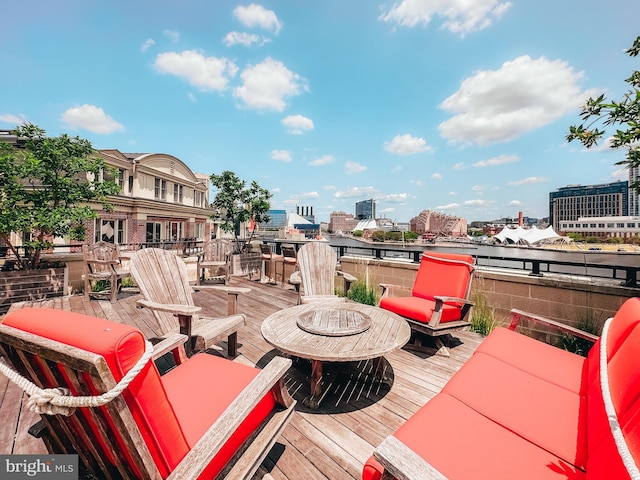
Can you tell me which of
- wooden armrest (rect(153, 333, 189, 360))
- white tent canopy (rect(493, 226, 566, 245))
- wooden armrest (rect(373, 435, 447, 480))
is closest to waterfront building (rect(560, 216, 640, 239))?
white tent canopy (rect(493, 226, 566, 245))

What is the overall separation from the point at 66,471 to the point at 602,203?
113916 mm

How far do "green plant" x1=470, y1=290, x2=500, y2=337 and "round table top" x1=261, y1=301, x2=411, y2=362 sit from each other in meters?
1.77

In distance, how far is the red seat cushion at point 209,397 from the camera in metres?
1.13

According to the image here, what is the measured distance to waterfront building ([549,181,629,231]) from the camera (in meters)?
73.3

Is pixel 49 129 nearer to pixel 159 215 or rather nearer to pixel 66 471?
pixel 66 471

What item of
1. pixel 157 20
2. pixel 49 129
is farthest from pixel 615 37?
pixel 49 129

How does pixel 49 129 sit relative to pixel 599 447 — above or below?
above

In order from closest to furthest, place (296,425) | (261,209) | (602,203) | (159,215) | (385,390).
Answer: (296,425)
(385,390)
(261,209)
(159,215)
(602,203)

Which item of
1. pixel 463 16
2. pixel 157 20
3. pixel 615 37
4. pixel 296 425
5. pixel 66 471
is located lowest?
pixel 296 425

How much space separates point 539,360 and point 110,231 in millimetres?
17014

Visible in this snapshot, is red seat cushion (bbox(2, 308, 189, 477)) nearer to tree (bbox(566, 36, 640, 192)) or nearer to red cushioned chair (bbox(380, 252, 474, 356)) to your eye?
red cushioned chair (bbox(380, 252, 474, 356))

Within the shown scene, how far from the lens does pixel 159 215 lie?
52.2 ft

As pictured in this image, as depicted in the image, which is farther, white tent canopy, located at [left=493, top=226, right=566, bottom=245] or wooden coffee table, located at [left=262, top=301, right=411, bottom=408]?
white tent canopy, located at [left=493, top=226, right=566, bottom=245]

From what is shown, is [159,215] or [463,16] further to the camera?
[159,215]
